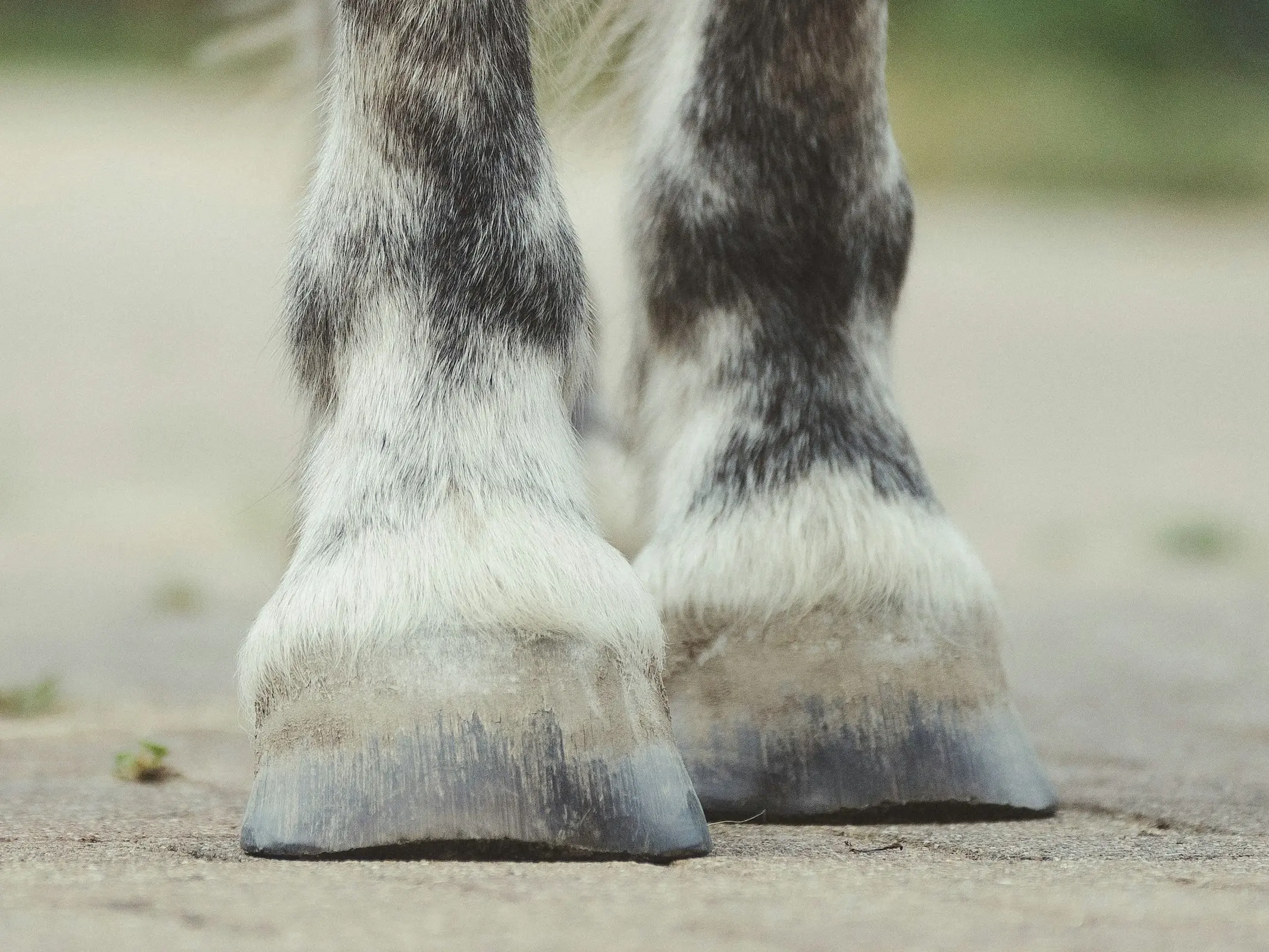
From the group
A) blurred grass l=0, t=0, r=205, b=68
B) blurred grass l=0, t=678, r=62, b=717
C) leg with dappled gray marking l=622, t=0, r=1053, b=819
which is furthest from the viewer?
blurred grass l=0, t=0, r=205, b=68

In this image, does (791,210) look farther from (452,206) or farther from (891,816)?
(891,816)

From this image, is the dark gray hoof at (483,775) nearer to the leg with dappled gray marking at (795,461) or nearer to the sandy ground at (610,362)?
the sandy ground at (610,362)

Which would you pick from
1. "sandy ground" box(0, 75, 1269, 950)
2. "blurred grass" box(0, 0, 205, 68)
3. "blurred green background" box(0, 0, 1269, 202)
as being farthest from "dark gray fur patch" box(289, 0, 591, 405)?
"blurred grass" box(0, 0, 205, 68)

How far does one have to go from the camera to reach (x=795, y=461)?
1336 millimetres

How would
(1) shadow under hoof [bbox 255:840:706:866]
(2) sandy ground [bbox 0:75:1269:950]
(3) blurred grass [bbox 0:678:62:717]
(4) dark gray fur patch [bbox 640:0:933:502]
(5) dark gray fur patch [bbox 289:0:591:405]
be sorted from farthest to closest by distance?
1. (3) blurred grass [bbox 0:678:62:717]
2. (4) dark gray fur patch [bbox 640:0:933:502]
3. (5) dark gray fur patch [bbox 289:0:591:405]
4. (1) shadow under hoof [bbox 255:840:706:866]
5. (2) sandy ground [bbox 0:75:1269:950]

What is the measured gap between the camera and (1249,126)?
39.7ft

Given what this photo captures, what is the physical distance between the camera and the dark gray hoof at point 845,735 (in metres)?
1.25

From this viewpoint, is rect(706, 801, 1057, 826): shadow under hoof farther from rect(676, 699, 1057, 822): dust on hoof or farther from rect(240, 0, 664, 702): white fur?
rect(240, 0, 664, 702): white fur

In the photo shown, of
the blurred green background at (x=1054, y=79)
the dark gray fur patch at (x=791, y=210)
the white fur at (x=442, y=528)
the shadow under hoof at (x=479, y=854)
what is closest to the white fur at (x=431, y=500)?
the white fur at (x=442, y=528)

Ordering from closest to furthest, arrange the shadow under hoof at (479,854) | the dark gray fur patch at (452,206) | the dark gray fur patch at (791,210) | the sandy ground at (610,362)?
the sandy ground at (610,362) < the shadow under hoof at (479,854) < the dark gray fur patch at (452,206) < the dark gray fur patch at (791,210)

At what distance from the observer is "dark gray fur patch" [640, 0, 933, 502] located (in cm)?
138

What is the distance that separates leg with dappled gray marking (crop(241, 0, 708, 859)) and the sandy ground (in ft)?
0.20

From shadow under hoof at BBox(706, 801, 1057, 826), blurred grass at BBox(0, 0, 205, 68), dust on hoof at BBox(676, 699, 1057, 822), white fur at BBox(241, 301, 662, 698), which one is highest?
blurred grass at BBox(0, 0, 205, 68)

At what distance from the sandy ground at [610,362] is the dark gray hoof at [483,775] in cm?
4
